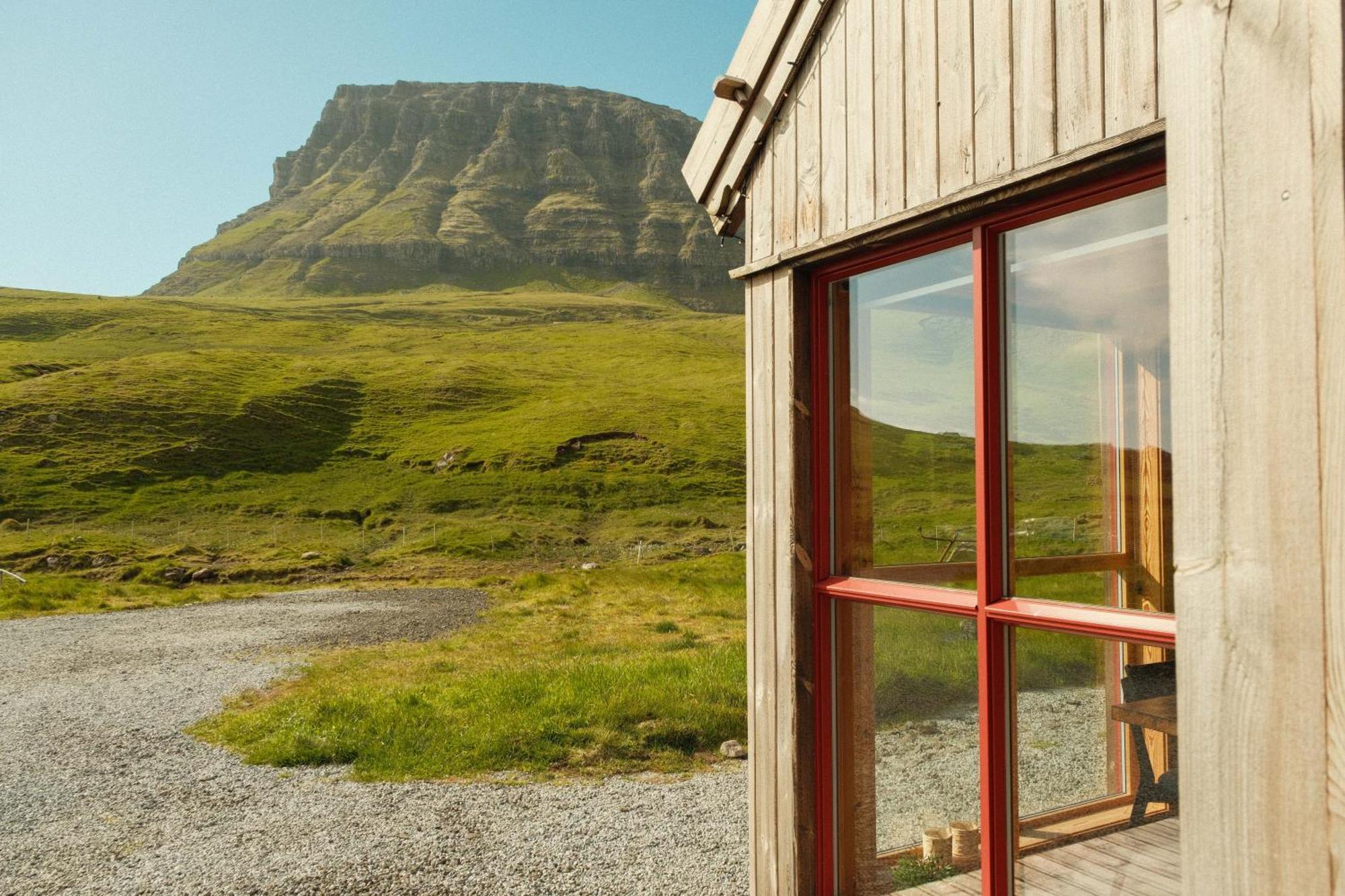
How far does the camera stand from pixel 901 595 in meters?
3.53

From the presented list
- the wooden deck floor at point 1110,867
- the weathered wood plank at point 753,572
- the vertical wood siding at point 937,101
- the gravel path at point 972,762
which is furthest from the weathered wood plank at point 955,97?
the wooden deck floor at point 1110,867

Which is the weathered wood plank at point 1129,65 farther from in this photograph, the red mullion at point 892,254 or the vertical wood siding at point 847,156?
the red mullion at point 892,254

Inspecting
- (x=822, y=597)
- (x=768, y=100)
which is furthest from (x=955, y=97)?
(x=822, y=597)

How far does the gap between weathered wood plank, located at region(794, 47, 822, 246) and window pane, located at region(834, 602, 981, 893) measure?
1.57m

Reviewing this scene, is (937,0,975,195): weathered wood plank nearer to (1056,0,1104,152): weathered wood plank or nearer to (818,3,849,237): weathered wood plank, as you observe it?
(1056,0,1104,152): weathered wood plank

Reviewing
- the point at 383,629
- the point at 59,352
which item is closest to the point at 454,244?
the point at 59,352

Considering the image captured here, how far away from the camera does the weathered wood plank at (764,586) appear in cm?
414

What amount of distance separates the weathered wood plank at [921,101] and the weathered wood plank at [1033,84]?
343 millimetres

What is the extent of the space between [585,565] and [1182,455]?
1167 inches

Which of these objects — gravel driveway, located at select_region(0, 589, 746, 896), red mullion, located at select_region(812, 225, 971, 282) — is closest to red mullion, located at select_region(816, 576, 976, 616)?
red mullion, located at select_region(812, 225, 971, 282)

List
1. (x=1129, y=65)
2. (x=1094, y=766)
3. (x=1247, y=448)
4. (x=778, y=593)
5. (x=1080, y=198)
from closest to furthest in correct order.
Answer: (x=1247, y=448) < (x=1129, y=65) < (x=1080, y=198) < (x=1094, y=766) < (x=778, y=593)

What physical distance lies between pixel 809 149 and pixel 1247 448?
240 cm

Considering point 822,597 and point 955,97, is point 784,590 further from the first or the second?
point 955,97

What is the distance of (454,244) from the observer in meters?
189
